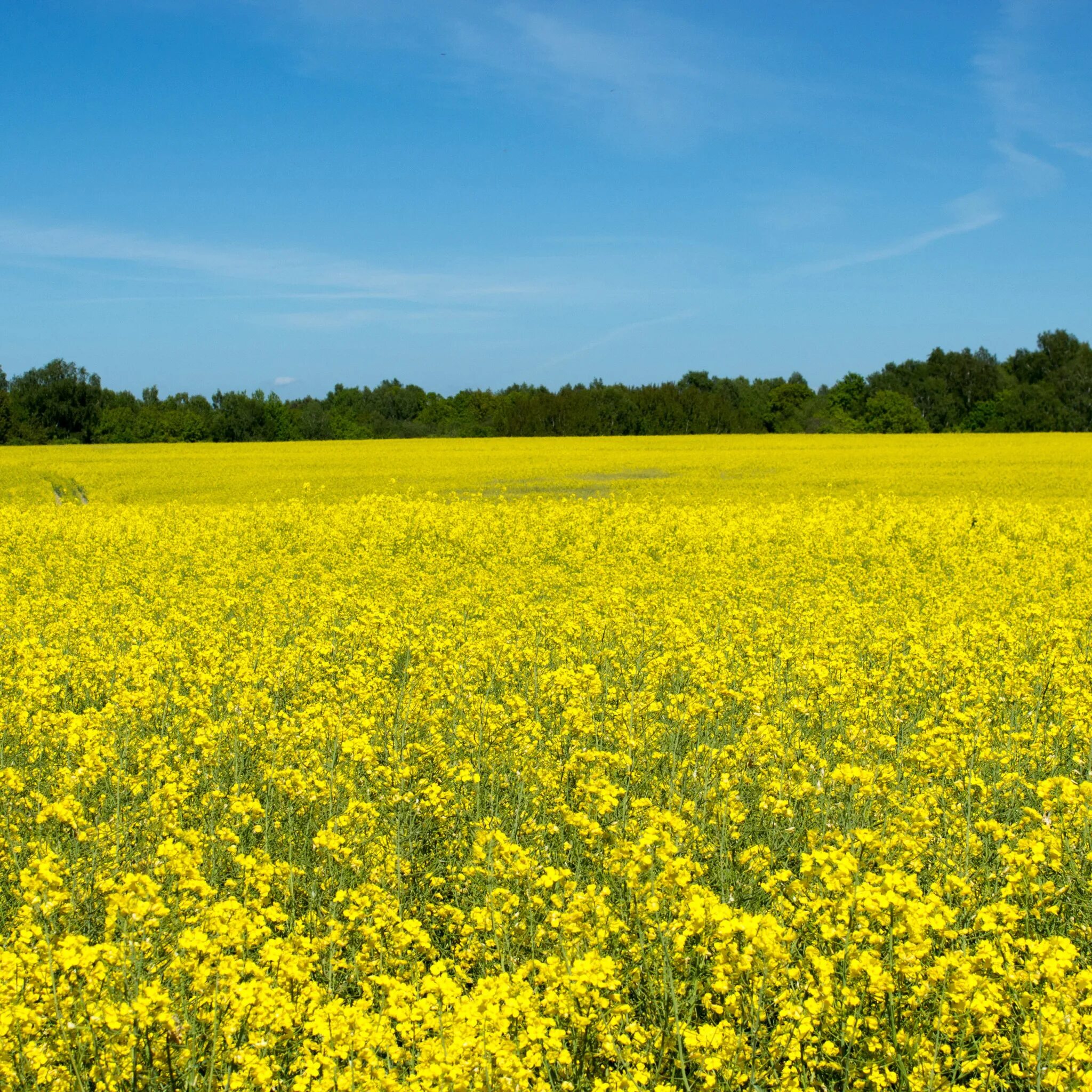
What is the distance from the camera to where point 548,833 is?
5.20 m

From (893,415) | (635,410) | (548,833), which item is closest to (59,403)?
(635,410)

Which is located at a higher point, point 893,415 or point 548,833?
point 893,415

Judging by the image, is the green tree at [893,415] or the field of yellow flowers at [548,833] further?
the green tree at [893,415]

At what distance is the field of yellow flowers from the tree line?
65.6m

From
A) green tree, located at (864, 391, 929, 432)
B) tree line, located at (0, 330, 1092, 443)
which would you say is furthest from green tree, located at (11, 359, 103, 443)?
green tree, located at (864, 391, 929, 432)

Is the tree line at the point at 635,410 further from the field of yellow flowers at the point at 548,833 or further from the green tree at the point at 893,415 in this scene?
the field of yellow flowers at the point at 548,833

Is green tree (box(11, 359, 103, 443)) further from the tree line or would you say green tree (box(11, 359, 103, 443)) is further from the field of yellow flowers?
the field of yellow flowers

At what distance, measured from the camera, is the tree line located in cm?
7631

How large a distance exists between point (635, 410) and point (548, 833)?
243 feet

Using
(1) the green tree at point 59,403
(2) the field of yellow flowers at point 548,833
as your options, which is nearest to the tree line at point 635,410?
(1) the green tree at point 59,403

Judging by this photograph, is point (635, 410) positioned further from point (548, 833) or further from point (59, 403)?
point (548, 833)

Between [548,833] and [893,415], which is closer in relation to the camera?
[548,833]

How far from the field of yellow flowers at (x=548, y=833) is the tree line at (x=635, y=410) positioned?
6564cm

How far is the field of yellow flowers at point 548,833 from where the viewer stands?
3021 mm
